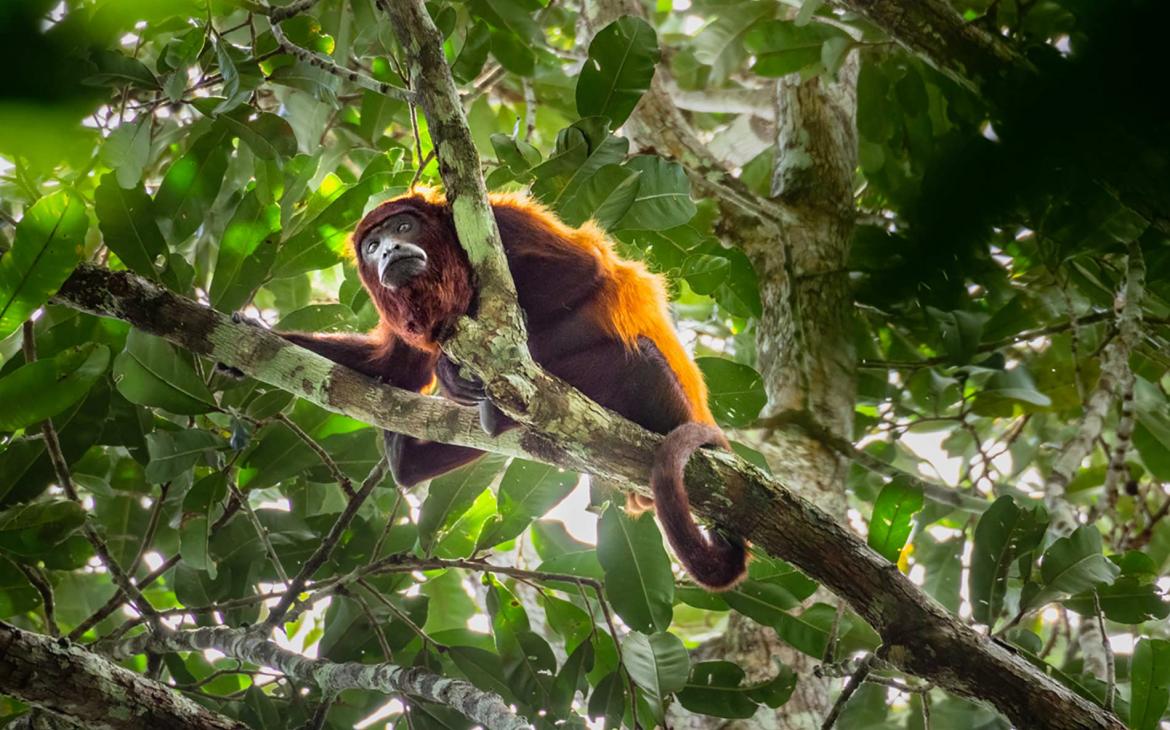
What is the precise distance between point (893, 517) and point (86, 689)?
7.77 ft

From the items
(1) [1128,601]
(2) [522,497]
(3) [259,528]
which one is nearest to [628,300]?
(2) [522,497]

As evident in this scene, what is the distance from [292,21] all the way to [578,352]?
177 centimetres

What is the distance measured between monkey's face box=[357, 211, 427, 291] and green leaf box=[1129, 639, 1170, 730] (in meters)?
2.61

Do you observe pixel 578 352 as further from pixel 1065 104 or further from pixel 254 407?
pixel 1065 104

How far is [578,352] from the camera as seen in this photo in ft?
11.5

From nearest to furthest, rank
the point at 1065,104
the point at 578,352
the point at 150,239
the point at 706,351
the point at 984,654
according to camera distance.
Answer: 1. the point at 1065,104
2. the point at 984,654
3. the point at 150,239
4. the point at 578,352
5. the point at 706,351

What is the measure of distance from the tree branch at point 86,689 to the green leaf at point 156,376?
0.95 m

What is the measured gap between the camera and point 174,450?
3205 millimetres

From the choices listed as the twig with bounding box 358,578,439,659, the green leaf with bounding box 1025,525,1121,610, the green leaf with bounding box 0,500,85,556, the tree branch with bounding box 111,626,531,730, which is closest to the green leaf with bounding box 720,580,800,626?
the green leaf with bounding box 1025,525,1121,610

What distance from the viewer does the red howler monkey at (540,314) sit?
341 centimetres

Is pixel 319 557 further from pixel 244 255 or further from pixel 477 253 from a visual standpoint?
pixel 477 253

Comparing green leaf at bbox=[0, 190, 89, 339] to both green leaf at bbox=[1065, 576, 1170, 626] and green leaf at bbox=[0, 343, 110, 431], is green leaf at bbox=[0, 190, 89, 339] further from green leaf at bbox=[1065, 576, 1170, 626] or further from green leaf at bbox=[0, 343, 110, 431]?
green leaf at bbox=[1065, 576, 1170, 626]

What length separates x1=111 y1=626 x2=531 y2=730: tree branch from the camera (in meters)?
2.89

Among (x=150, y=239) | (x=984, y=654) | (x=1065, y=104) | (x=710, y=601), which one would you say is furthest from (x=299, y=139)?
(x=1065, y=104)
